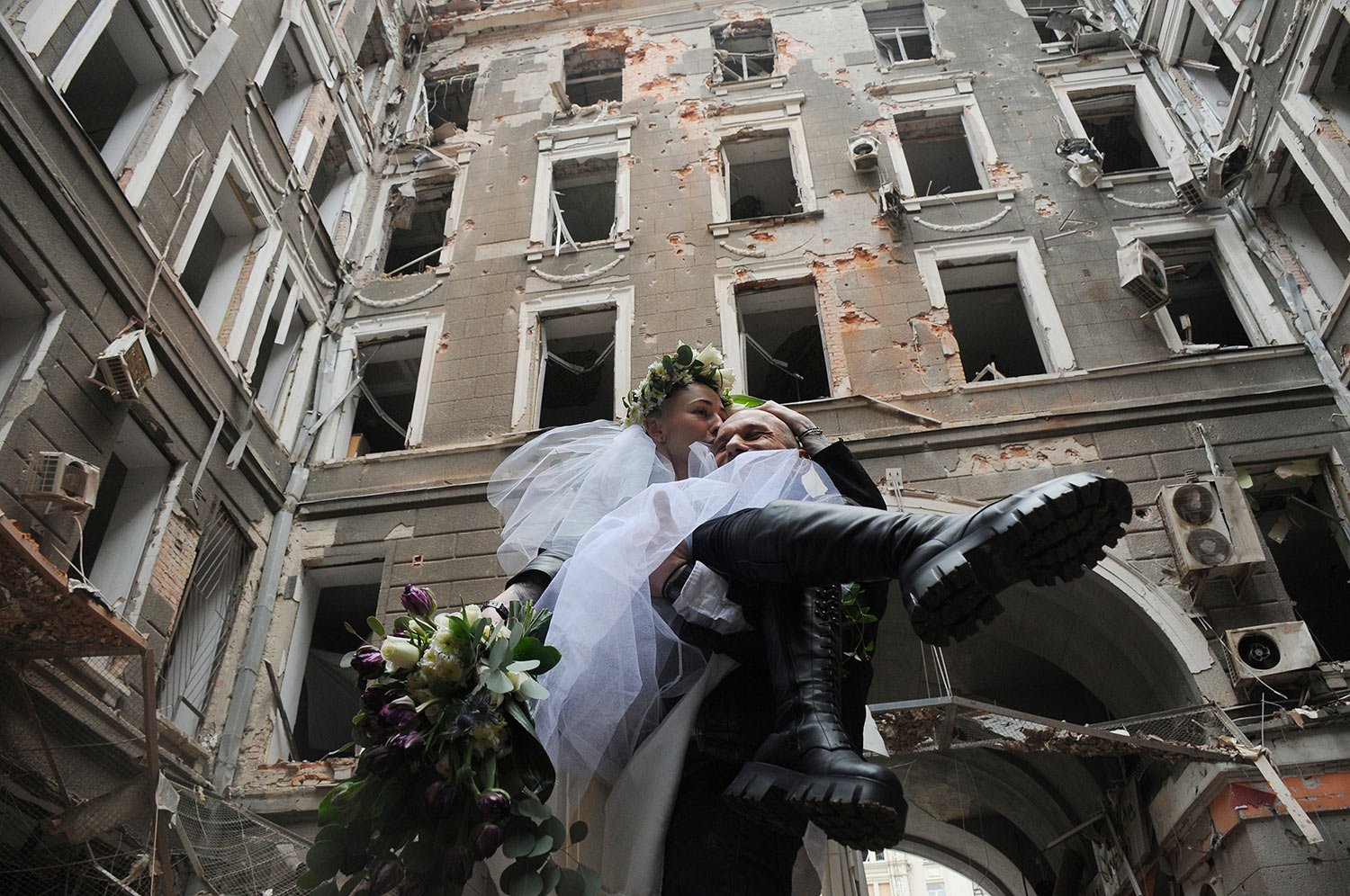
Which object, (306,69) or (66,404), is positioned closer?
(66,404)

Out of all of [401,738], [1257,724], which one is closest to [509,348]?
[1257,724]

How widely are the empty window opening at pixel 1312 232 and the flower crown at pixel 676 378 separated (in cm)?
890

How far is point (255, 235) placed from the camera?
10.9 meters

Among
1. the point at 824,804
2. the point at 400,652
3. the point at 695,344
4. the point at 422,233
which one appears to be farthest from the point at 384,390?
the point at 824,804

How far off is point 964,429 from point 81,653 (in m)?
7.79

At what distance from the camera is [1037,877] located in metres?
13.0

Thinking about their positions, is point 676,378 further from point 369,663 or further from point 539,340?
point 539,340

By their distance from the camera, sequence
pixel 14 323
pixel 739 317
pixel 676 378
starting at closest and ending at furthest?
1. pixel 676 378
2. pixel 14 323
3. pixel 739 317

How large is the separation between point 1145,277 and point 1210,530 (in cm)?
323

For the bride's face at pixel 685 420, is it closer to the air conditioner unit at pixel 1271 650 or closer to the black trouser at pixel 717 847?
the black trouser at pixel 717 847

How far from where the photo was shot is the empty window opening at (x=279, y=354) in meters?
11.0

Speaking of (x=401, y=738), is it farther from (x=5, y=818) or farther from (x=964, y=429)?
(x=964, y=429)

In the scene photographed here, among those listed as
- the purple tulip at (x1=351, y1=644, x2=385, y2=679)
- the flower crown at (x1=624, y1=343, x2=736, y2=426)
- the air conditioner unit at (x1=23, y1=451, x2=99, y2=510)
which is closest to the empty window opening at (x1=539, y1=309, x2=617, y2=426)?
the air conditioner unit at (x1=23, y1=451, x2=99, y2=510)

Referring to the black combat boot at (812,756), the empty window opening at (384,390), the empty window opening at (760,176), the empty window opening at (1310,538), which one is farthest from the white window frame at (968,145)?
the black combat boot at (812,756)
